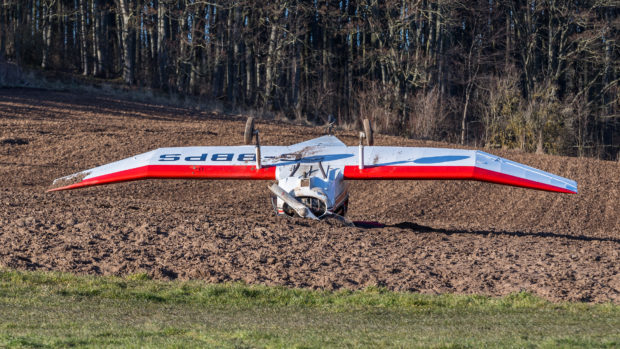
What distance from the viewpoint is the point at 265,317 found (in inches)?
328

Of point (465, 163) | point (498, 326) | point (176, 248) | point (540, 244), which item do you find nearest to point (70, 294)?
point (176, 248)

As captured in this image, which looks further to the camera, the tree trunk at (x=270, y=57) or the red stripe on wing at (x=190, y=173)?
the tree trunk at (x=270, y=57)

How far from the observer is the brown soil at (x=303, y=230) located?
10.5m

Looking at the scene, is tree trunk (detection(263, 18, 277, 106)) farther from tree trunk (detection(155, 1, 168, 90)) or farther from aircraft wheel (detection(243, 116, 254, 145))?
aircraft wheel (detection(243, 116, 254, 145))

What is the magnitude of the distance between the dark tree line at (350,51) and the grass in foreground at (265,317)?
24575 mm

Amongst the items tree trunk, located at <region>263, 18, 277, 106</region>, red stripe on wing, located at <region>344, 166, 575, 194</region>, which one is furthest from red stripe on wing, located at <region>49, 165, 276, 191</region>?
tree trunk, located at <region>263, 18, 277, 106</region>

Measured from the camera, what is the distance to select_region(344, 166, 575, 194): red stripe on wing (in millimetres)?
13164

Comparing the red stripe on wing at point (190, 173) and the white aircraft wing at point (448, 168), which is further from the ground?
the white aircraft wing at point (448, 168)

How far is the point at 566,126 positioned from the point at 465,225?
1623 centimetres

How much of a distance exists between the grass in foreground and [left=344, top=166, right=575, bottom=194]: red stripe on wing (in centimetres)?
399

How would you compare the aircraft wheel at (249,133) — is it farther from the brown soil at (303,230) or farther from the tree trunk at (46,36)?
the tree trunk at (46,36)

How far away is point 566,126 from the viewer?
3106 cm

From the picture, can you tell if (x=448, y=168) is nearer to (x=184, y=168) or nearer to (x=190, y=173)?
(x=190, y=173)

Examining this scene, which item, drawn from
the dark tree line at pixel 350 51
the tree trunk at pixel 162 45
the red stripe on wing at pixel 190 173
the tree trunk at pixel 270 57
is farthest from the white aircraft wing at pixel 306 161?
the tree trunk at pixel 162 45
